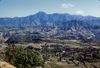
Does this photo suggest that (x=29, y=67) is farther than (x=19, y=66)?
Yes

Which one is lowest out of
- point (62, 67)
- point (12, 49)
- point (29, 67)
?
point (62, 67)

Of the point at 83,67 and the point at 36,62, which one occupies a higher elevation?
the point at 36,62

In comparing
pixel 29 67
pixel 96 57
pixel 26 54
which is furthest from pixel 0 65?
pixel 96 57

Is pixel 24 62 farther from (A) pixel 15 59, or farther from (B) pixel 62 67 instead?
(B) pixel 62 67

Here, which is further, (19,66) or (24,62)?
(24,62)

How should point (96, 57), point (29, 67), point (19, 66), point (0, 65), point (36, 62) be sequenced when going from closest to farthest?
point (0, 65), point (19, 66), point (29, 67), point (36, 62), point (96, 57)

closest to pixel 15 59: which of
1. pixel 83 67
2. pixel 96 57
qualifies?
pixel 83 67

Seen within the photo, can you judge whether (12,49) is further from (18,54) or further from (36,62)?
(36,62)

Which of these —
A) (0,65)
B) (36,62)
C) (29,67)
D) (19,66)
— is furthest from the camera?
(36,62)

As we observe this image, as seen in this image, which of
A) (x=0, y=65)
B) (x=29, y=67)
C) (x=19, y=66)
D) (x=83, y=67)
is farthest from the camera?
(x=83, y=67)
